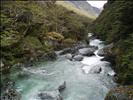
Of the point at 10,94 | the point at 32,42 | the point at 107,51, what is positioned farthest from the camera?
the point at 32,42

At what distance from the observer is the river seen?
24.8 meters

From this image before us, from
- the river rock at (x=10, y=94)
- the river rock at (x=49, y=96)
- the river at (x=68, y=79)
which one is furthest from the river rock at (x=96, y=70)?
the river rock at (x=10, y=94)

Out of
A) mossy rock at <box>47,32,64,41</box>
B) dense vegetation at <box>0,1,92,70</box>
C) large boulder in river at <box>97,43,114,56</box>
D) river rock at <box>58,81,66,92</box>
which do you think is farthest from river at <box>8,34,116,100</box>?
mossy rock at <box>47,32,64,41</box>

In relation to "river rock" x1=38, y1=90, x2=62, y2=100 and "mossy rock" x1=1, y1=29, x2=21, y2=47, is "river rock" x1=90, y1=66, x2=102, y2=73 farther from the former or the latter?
"mossy rock" x1=1, y1=29, x2=21, y2=47

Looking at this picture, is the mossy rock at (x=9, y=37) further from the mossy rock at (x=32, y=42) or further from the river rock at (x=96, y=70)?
the river rock at (x=96, y=70)

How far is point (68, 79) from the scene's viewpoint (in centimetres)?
2983

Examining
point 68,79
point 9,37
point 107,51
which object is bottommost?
point 68,79

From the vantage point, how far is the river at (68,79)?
24750 millimetres

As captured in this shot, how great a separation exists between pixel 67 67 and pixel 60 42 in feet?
63.5

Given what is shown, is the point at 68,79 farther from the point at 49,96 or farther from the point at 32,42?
the point at 32,42

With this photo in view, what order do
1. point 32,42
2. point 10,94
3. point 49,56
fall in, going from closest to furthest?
point 10,94
point 49,56
point 32,42

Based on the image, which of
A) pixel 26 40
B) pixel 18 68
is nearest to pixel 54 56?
pixel 26 40

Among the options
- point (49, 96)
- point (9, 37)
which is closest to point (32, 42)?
point (9, 37)

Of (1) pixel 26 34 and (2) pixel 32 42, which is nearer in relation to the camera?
(2) pixel 32 42
